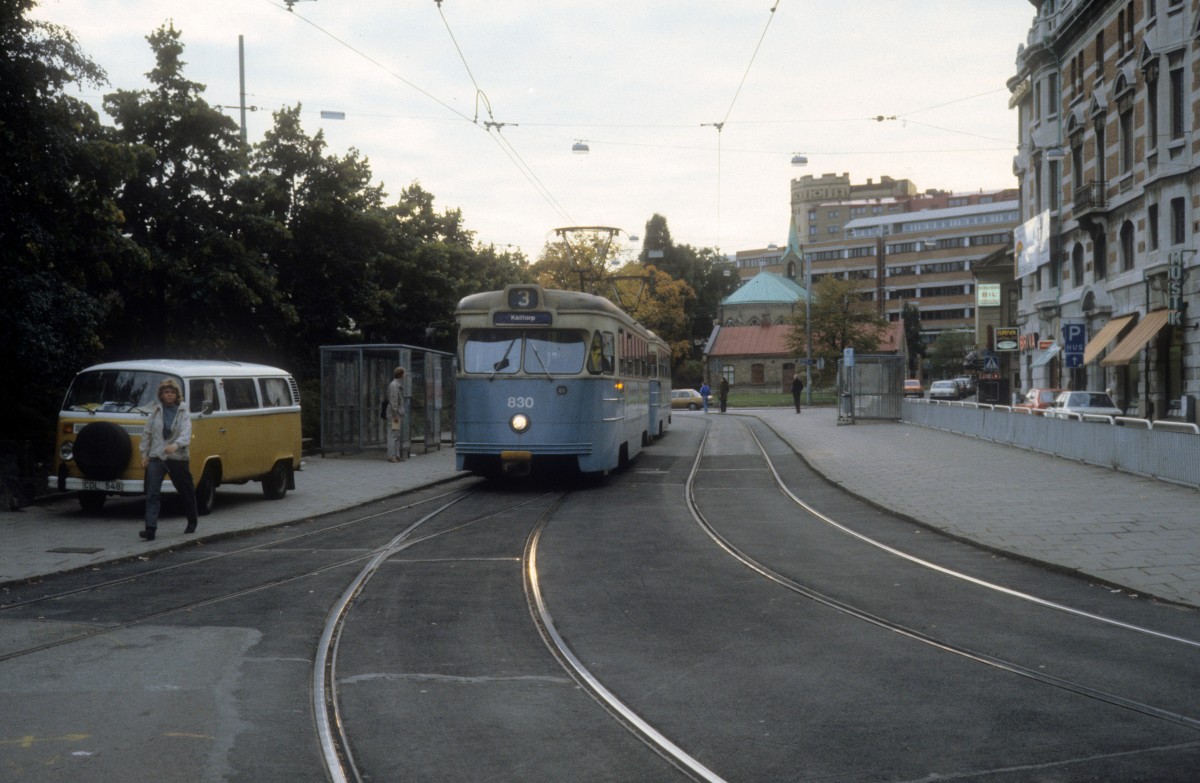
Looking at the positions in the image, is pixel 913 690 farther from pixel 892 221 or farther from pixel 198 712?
pixel 892 221

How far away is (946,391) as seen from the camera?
7844 centimetres

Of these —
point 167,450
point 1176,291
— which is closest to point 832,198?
point 1176,291

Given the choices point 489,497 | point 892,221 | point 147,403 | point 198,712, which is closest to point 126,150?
point 147,403

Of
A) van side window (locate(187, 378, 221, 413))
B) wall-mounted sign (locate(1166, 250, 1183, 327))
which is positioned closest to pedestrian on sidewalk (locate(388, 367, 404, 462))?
van side window (locate(187, 378, 221, 413))

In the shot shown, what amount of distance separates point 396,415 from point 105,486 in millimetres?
9636

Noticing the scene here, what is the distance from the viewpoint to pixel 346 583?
983cm

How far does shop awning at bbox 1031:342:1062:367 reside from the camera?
47750mm

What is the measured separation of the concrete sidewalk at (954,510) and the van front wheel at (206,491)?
31 cm

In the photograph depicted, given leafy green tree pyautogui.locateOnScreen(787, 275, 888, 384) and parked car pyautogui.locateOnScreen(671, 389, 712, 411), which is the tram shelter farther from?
leafy green tree pyautogui.locateOnScreen(787, 275, 888, 384)

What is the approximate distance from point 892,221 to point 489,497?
129 metres

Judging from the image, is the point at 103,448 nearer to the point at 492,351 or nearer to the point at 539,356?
the point at 492,351

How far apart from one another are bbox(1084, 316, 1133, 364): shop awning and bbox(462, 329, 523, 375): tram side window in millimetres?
26125

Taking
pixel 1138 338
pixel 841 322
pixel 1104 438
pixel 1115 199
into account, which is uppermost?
pixel 1115 199

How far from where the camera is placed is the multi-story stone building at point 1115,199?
33906mm
